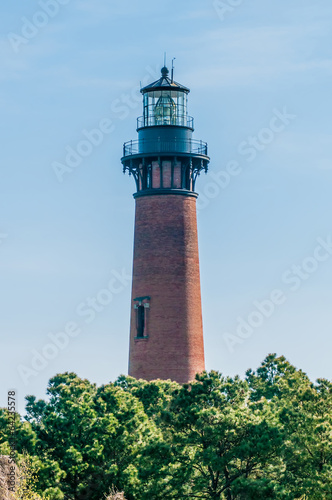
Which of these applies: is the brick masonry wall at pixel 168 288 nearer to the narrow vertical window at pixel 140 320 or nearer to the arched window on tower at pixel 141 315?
the arched window on tower at pixel 141 315

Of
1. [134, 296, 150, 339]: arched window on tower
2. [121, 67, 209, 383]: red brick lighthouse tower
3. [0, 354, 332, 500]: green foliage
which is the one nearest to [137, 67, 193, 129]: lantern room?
[121, 67, 209, 383]: red brick lighthouse tower

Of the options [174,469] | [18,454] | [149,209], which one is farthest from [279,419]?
[149,209]

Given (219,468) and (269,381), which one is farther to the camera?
(269,381)

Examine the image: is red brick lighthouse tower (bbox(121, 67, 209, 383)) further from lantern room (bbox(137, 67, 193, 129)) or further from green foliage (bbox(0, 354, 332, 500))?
green foliage (bbox(0, 354, 332, 500))

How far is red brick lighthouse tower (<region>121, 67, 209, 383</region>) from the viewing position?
9488 centimetres

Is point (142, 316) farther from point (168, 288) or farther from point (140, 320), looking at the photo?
point (168, 288)

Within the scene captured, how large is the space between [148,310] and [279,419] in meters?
20.1

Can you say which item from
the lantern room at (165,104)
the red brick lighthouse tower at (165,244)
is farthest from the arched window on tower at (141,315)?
the lantern room at (165,104)

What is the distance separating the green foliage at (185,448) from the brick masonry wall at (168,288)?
637 inches

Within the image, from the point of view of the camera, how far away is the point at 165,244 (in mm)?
96188

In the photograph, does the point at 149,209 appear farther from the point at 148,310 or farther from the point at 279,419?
the point at 279,419

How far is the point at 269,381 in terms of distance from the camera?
90125mm

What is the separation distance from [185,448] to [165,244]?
25109mm

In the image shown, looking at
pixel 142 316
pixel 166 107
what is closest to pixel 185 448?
pixel 142 316
